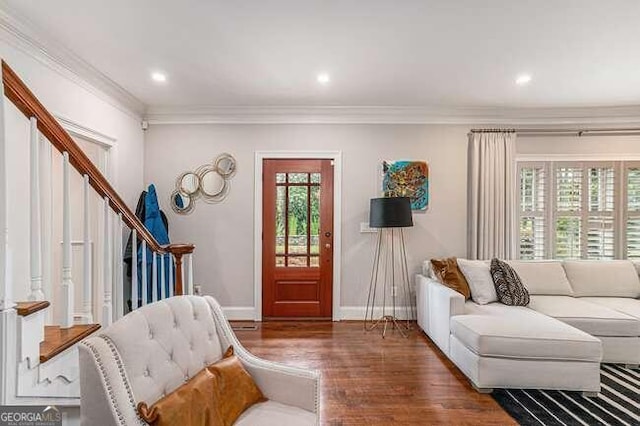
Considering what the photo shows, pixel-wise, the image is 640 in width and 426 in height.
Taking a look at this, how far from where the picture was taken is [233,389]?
1638mm

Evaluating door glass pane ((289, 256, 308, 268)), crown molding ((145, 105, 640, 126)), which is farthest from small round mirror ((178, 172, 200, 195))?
door glass pane ((289, 256, 308, 268))

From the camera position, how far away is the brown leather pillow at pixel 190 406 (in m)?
1.28

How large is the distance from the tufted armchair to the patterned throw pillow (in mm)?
2578

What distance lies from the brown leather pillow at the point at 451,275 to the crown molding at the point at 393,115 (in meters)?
1.75

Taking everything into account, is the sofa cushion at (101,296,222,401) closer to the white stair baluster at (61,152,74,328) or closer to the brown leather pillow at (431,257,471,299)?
the white stair baluster at (61,152,74,328)

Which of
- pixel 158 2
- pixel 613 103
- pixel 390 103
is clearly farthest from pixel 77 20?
pixel 613 103

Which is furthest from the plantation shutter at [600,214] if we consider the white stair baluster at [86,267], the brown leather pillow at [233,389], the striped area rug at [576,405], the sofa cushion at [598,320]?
the white stair baluster at [86,267]

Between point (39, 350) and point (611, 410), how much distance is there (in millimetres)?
3383

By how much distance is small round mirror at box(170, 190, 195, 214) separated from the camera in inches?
172

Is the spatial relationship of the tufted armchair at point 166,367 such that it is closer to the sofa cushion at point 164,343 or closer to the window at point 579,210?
the sofa cushion at point 164,343

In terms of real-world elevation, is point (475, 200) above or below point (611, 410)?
above

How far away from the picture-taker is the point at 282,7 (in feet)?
7.34

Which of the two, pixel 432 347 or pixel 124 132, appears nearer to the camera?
pixel 432 347

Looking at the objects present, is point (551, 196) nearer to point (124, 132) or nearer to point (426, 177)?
point (426, 177)
